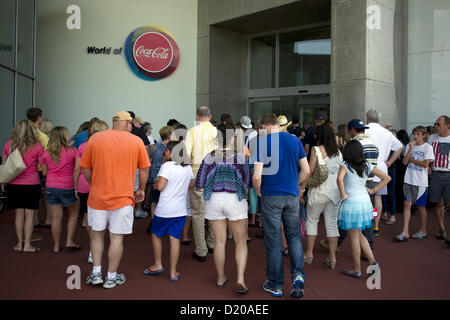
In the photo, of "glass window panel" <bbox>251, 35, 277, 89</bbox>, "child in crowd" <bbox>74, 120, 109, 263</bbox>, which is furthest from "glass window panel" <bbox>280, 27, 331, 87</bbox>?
"child in crowd" <bbox>74, 120, 109, 263</bbox>

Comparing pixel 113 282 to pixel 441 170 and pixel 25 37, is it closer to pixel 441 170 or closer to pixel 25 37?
pixel 441 170

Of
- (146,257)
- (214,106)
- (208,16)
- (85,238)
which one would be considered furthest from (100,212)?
(208,16)

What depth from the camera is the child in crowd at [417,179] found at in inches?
230

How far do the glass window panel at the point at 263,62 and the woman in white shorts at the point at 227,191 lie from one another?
9.57 meters

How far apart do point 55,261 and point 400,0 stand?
9720 mm

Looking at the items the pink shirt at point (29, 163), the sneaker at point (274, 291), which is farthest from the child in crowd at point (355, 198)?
the pink shirt at point (29, 163)

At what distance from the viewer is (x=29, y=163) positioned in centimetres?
513

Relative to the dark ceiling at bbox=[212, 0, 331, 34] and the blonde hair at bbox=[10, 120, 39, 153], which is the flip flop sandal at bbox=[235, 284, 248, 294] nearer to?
the blonde hair at bbox=[10, 120, 39, 153]

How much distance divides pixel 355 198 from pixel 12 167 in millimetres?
4248

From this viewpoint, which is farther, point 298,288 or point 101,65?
point 101,65

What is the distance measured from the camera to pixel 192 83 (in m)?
12.5

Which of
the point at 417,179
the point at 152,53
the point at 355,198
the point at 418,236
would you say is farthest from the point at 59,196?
the point at 152,53

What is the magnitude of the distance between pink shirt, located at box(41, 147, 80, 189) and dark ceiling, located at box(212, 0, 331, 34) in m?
7.66

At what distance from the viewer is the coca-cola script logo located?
1170 cm
